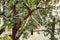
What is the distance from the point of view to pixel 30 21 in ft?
3.35

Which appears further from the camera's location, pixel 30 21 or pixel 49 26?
pixel 49 26

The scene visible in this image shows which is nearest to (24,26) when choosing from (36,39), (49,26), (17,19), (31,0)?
(17,19)

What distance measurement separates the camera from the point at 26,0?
96 cm

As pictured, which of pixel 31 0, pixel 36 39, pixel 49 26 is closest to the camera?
pixel 31 0

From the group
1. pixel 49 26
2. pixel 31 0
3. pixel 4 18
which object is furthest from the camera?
pixel 49 26

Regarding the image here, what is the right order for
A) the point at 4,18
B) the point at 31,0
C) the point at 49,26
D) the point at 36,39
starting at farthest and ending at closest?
1. the point at 36,39
2. the point at 49,26
3. the point at 4,18
4. the point at 31,0

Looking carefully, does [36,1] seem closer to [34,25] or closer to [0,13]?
[34,25]

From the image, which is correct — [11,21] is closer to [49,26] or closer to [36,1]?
[36,1]

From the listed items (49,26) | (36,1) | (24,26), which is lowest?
(49,26)

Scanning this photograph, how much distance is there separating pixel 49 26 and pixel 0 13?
24.2 inches

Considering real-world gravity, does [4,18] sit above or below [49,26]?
above

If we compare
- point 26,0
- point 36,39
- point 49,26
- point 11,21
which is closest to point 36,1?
point 26,0

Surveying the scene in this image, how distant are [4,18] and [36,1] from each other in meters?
0.22

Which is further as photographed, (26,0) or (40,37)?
(40,37)
